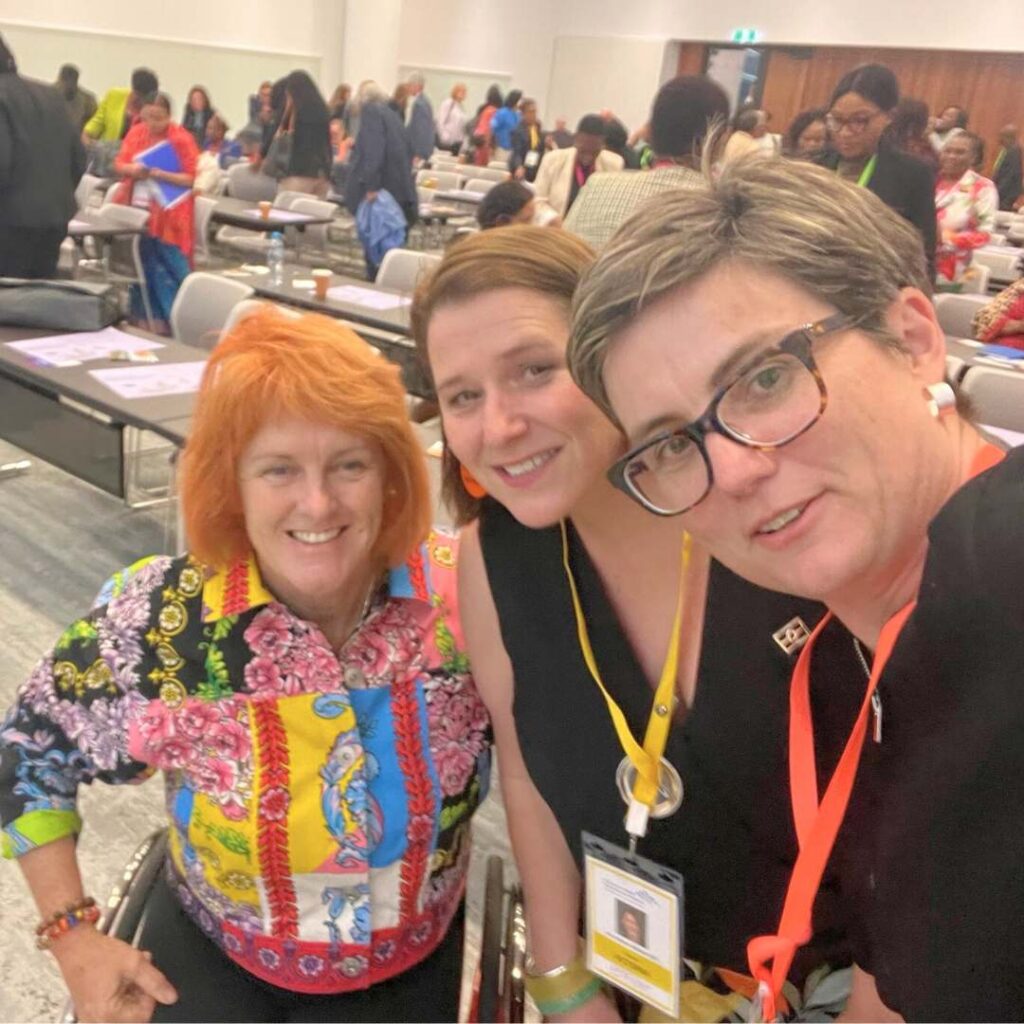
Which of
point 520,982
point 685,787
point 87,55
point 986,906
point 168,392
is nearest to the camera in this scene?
point 986,906

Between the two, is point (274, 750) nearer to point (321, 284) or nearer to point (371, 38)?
point (321, 284)

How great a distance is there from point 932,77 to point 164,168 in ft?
36.9

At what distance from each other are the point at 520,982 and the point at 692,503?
0.83 metres

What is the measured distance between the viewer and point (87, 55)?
1353 centimetres

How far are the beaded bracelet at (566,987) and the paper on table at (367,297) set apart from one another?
11.4 ft

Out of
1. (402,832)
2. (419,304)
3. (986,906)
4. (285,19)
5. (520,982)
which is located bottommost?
(520,982)

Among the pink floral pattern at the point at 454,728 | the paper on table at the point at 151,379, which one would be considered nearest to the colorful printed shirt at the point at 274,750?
the pink floral pattern at the point at 454,728

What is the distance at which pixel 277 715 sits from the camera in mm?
1299

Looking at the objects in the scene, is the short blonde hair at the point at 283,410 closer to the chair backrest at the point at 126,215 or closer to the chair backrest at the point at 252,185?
the chair backrest at the point at 126,215

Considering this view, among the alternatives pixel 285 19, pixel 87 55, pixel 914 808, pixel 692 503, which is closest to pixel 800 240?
pixel 692 503

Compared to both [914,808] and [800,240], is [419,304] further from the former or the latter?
[914,808]

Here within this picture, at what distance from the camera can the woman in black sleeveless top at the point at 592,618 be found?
1093 mm

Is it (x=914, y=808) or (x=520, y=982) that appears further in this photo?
(x=520, y=982)

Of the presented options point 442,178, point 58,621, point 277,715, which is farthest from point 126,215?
point 277,715
